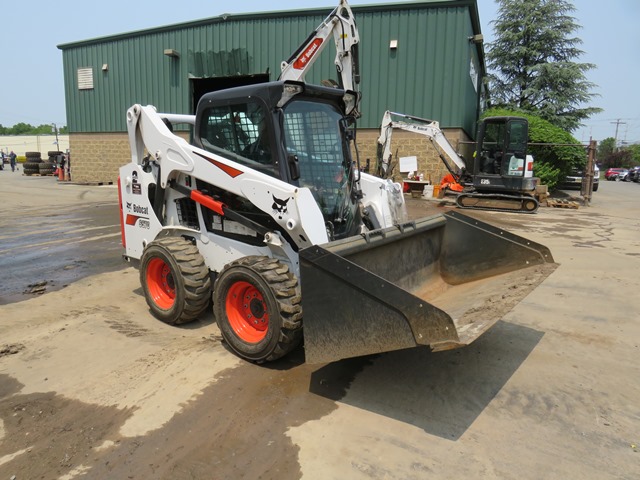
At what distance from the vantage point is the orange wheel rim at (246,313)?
3.98 meters

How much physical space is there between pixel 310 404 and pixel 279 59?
1712 cm

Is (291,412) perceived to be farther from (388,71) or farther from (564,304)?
(388,71)

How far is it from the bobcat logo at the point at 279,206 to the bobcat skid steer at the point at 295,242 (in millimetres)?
12

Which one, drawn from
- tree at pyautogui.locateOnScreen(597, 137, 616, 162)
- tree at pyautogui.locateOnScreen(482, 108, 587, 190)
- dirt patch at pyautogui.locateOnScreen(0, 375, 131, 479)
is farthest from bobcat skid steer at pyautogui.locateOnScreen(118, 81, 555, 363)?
tree at pyautogui.locateOnScreen(597, 137, 616, 162)

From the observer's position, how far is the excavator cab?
1490 cm

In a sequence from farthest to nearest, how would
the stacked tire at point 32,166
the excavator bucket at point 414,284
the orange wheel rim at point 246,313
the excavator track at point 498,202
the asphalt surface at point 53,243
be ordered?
1. the stacked tire at point 32,166
2. the excavator track at point 498,202
3. the asphalt surface at point 53,243
4. the orange wheel rim at point 246,313
5. the excavator bucket at point 414,284

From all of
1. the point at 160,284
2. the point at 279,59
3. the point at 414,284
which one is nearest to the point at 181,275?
the point at 160,284

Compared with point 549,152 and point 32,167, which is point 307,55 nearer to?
point 549,152

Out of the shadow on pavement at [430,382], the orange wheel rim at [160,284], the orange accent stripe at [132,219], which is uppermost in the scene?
the orange accent stripe at [132,219]

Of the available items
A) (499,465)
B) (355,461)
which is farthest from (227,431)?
(499,465)

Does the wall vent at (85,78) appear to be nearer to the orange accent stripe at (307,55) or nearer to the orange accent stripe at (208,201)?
the orange accent stripe at (307,55)

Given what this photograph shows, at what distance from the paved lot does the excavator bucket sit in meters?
0.53

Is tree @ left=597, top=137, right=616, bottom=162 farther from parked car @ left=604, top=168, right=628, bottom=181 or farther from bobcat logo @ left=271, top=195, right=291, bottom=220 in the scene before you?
bobcat logo @ left=271, top=195, right=291, bottom=220

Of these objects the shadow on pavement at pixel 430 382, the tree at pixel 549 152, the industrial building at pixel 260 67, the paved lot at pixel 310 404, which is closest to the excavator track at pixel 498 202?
the industrial building at pixel 260 67
